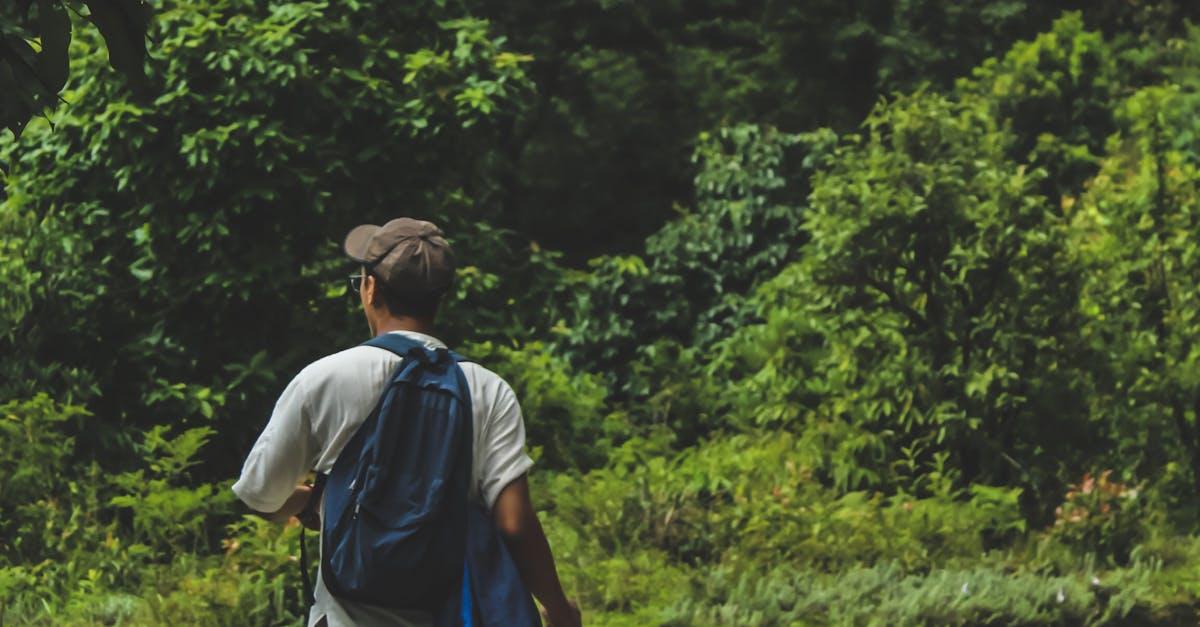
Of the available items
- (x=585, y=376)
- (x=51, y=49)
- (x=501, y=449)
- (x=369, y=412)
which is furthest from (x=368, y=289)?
(x=585, y=376)

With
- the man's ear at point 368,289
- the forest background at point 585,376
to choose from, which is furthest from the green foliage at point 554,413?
the man's ear at point 368,289

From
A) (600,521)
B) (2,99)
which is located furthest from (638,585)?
(2,99)

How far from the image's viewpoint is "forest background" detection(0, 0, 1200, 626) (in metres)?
8.00

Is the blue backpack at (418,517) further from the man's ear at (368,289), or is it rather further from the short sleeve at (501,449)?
the man's ear at (368,289)

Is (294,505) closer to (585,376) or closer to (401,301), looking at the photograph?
(401,301)

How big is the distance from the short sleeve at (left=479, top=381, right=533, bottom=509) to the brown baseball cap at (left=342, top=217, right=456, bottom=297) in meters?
0.25

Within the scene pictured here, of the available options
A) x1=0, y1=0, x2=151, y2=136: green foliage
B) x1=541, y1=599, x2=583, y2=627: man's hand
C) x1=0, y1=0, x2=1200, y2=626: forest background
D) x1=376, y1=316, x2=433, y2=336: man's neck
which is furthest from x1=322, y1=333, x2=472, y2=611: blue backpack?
x1=0, y1=0, x2=1200, y2=626: forest background

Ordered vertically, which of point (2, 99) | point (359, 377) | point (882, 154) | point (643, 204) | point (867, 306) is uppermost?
point (2, 99)

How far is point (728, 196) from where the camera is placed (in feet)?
55.7

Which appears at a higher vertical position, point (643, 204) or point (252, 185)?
point (252, 185)

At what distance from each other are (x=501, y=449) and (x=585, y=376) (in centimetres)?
884

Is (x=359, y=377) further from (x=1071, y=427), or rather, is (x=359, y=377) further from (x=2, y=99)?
(x=1071, y=427)

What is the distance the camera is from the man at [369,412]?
3.41m

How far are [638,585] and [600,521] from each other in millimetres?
793
